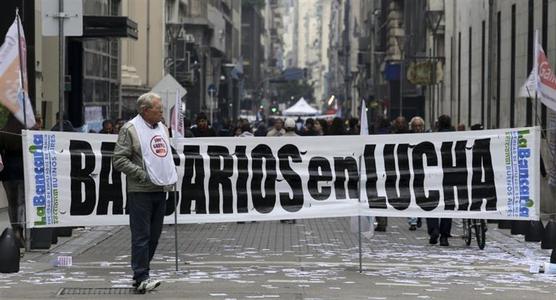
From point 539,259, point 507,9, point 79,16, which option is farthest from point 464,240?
point 507,9

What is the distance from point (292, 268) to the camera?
14195mm

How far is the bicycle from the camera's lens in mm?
17000

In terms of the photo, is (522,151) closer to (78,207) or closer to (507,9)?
(78,207)

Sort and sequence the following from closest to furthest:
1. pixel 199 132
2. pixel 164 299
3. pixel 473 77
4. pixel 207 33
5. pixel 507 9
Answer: pixel 164 299 < pixel 199 132 < pixel 507 9 < pixel 473 77 < pixel 207 33

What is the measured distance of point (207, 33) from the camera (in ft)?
248

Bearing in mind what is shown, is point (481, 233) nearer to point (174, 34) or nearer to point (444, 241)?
point (444, 241)

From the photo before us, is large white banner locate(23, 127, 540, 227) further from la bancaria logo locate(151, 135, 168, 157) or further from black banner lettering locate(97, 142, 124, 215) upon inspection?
la bancaria logo locate(151, 135, 168, 157)

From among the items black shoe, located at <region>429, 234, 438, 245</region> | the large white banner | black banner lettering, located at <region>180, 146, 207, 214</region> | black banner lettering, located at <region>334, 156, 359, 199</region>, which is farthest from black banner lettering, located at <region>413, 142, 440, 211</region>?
black shoe, located at <region>429, 234, 438, 245</region>

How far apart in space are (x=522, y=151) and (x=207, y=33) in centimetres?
6263

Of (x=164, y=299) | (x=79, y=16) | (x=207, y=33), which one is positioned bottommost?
(x=164, y=299)

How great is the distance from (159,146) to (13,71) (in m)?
3.45

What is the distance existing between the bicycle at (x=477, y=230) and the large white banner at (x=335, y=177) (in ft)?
10.4

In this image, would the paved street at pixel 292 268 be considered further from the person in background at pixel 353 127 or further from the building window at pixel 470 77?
the building window at pixel 470 77

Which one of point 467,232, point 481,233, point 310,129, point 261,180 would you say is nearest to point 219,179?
point 261,180
